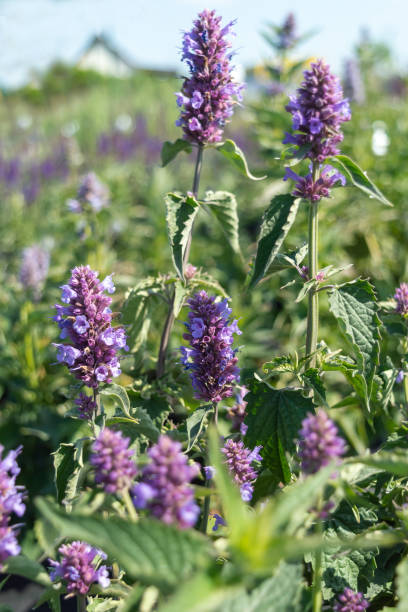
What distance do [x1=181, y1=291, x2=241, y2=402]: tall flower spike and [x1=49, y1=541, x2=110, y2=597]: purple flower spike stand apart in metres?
0.42

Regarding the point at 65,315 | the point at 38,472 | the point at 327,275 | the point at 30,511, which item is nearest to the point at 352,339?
the point at 327,275

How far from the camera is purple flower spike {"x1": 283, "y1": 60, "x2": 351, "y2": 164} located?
51.8 inches

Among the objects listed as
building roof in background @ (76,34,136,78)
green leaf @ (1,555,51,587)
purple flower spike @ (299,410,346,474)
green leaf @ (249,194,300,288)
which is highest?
building roof in background @ (76,34,136,78)

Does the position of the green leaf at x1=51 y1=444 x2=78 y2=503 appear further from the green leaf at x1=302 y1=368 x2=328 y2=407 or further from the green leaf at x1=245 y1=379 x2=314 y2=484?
the green leaf at x1=302 y1=368 x2=328 y2=407

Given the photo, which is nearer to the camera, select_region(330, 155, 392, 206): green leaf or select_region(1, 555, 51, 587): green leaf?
select_region(1, 555, 51, 587): green leaf

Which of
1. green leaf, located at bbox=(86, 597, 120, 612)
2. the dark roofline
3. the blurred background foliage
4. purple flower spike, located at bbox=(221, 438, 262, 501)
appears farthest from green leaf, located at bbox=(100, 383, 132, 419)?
the dark roofline

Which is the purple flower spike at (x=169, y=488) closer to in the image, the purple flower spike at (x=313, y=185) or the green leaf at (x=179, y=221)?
the green leaf at (x=179, y=221)

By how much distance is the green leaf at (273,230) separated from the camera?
129cm

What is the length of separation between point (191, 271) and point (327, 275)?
1.52ft

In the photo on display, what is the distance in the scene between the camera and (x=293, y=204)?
1.37 meters

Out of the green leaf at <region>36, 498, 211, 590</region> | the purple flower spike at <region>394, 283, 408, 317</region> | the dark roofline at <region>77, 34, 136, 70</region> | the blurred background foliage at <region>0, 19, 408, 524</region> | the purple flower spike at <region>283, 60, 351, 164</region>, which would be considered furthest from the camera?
the dark roofline at <region>77, 34, 136, 70</region>

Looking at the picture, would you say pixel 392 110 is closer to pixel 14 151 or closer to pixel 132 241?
pixel 132 241

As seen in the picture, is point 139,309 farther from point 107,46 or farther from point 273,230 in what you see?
point 107,46

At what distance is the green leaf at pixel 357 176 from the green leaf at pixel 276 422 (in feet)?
1.66
